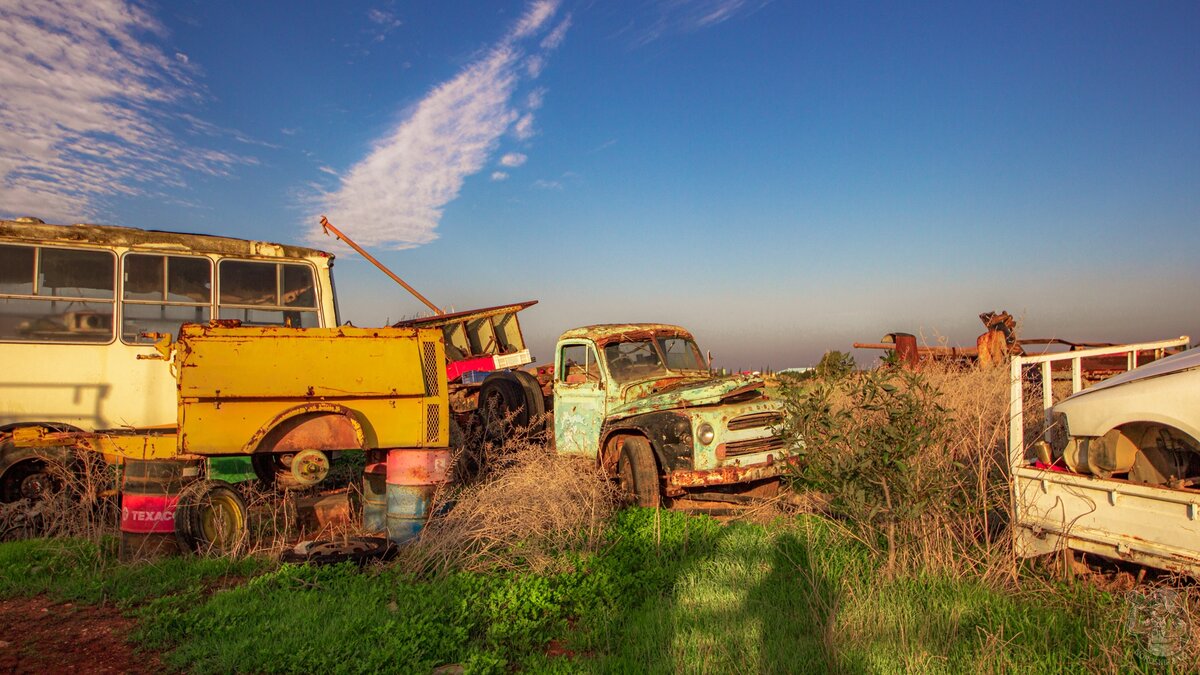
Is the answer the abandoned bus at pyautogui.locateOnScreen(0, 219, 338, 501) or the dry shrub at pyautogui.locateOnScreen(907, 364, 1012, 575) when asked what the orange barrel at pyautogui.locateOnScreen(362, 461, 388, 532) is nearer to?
the abandoned bus at pyautogui.locateOnScreen(0, 219, 338, 501)

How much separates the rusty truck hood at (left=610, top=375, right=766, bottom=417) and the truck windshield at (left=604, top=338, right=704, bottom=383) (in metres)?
0.32

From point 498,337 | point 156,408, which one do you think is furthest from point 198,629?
point 498,337

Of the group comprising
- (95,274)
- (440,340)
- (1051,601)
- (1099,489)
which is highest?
(95,274)

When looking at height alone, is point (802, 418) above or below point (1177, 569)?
above

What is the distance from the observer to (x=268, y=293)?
7.86 m

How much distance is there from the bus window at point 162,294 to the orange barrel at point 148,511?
2133mm

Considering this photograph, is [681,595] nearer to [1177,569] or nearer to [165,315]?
[1177,569]

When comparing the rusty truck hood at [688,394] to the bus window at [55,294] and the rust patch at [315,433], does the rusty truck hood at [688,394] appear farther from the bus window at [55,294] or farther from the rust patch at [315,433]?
the bus window at [55,294]

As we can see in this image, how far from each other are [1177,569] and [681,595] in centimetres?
274

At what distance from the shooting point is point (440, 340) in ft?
22.1

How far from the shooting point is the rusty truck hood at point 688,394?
22.8ft

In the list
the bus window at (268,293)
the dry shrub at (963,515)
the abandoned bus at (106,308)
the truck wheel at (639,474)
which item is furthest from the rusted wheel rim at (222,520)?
the dry shrub at (963,515)

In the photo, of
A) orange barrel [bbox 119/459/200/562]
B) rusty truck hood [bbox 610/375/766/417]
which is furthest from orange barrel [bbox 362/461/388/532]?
rusty truck hood [bbox 610/375/766/417]

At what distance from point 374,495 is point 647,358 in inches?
137
